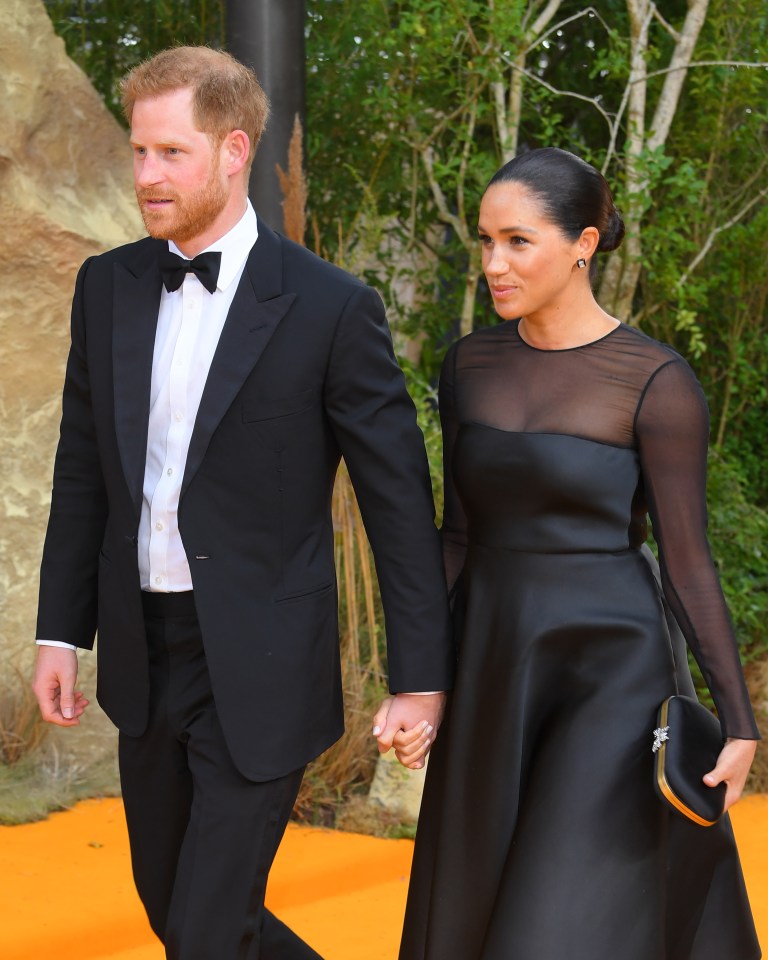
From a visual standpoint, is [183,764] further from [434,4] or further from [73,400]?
[434,4]

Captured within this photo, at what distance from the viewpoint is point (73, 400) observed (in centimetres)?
250

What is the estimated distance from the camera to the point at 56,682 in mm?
2508

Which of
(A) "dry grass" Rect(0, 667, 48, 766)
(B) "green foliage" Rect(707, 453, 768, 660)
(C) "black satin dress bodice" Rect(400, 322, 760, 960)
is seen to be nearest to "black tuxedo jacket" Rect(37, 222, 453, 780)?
(C) "black satin dress bodice" Rect(400, 322, 760, 960)

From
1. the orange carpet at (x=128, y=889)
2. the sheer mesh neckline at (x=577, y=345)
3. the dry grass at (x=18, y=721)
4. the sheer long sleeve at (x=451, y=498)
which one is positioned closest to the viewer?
the sheer mesh neckline at (x=577, y=345)

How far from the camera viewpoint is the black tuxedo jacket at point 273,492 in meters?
2.22

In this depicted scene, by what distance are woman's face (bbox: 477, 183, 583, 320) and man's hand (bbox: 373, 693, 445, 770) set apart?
2.37ft

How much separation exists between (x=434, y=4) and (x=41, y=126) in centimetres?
180

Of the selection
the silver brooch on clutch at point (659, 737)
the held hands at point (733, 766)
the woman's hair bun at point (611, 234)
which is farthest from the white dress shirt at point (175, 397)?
the held hands at point (733, 766)

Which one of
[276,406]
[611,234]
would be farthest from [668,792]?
[611,234]

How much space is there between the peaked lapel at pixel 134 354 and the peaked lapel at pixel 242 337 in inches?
4.3

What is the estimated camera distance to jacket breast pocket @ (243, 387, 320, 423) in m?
2.24

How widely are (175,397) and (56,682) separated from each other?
643 millimetres

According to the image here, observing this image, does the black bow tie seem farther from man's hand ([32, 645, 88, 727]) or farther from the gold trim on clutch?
the gold trim on clutch

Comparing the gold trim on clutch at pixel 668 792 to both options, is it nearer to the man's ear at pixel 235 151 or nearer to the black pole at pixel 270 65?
the man's ear at pixel 235 151
